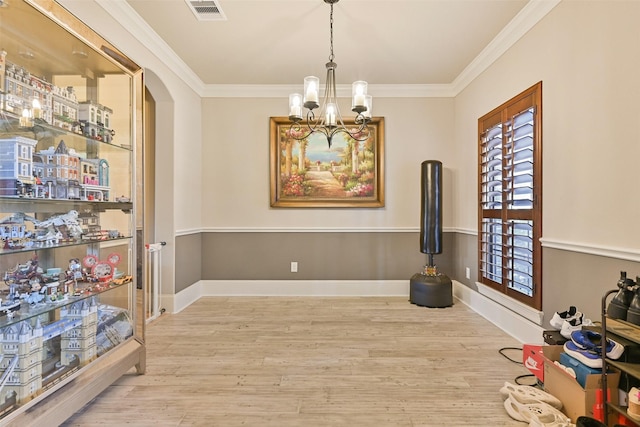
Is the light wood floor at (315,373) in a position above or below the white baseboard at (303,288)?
below

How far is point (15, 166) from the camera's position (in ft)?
5.20

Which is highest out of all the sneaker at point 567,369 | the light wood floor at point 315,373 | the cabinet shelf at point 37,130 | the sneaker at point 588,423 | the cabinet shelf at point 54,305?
the cabinet shelf at point 37,130

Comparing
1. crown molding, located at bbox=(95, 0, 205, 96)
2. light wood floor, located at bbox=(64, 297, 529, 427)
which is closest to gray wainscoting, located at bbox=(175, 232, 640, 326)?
light wood floor, located at bbox=(64, 297, 529, 427)

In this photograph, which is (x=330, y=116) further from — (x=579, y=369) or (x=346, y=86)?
(x=579, y=369)

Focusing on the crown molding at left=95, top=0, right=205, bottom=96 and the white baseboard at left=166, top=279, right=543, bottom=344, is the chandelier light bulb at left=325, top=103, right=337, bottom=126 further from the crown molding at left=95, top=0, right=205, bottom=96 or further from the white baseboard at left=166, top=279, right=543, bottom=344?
the white baseboard at left=166, top=279, right=543, bottom=344

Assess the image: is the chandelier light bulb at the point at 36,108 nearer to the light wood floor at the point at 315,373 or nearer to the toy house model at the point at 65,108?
the toy house model at the point at 65,108

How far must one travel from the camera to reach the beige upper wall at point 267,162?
4332 mm

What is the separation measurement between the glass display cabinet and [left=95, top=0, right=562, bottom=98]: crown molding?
0.86m

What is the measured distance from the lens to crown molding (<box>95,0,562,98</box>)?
261 cm

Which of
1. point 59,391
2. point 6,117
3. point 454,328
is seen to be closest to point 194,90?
point 6,117

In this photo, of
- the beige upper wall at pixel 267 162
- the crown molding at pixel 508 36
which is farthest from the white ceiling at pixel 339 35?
the beige upper wall at pixel 267 162

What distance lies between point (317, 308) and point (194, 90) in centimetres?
300

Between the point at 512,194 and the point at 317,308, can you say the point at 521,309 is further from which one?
the point at 317,308

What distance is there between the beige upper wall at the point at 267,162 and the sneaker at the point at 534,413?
2654 millimetres
